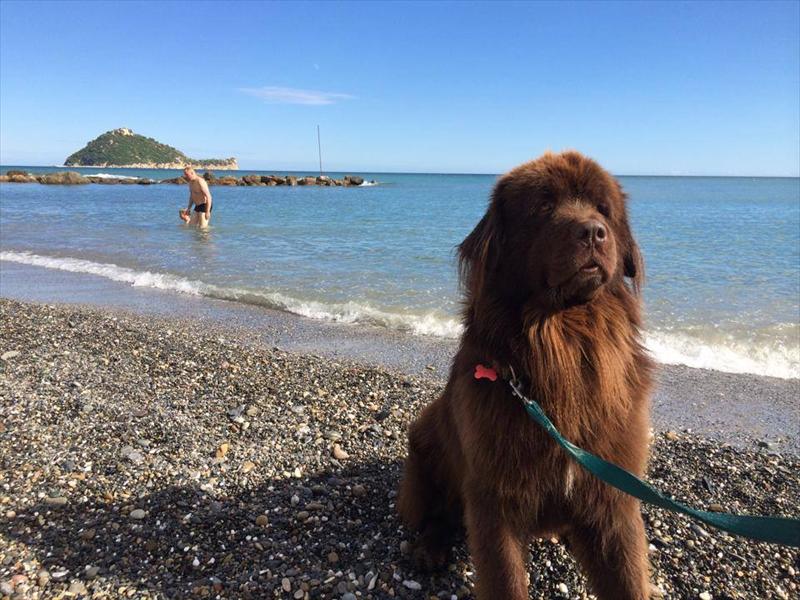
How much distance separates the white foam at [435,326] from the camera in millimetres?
6719

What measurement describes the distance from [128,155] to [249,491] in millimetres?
183985

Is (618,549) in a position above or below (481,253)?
below

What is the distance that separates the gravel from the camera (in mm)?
2854

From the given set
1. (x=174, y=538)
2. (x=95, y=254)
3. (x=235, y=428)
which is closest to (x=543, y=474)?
(x=174, y=538)

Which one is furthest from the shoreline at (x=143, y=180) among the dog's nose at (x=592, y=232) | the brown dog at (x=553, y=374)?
the dog's nose at (x=592, y=232)

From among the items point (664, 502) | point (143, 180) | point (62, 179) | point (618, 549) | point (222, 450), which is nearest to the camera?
point (664, 502)

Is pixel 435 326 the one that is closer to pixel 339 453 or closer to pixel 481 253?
pixel 339 453

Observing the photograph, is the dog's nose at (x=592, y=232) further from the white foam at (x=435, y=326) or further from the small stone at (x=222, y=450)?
the small stone at (x=222, y=450)

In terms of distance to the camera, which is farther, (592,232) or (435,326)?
(435,326)

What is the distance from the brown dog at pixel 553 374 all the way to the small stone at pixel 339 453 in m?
1.72

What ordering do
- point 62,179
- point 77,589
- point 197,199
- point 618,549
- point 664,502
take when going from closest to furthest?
point 664,502, point 618,549, point 77,589, point 197,199, point 62,179

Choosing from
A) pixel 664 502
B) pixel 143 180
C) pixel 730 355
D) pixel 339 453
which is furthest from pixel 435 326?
pixel 143 180

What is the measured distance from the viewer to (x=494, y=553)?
7.71 feet

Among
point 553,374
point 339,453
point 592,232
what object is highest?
point 592,232
